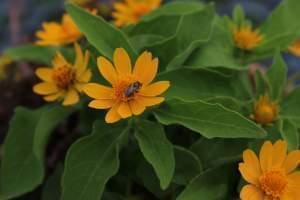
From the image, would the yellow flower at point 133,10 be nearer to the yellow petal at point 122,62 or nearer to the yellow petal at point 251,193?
the yellow petal at point 122,62

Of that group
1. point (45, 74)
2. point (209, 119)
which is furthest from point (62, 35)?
point (209, 119)

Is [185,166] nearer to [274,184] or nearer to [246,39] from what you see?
[274,184]

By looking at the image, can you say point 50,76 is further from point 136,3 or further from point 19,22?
point 19,22

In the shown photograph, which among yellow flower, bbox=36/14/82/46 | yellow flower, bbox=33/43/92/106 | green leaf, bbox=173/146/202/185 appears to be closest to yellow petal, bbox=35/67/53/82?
yellow flower, bbox=33/43/92/106

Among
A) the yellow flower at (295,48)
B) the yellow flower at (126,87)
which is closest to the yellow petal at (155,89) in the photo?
the yellow flower at (126,87)

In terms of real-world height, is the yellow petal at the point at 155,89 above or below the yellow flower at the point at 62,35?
below

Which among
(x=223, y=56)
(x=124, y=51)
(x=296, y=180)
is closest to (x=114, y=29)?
(x=124, y=51)
